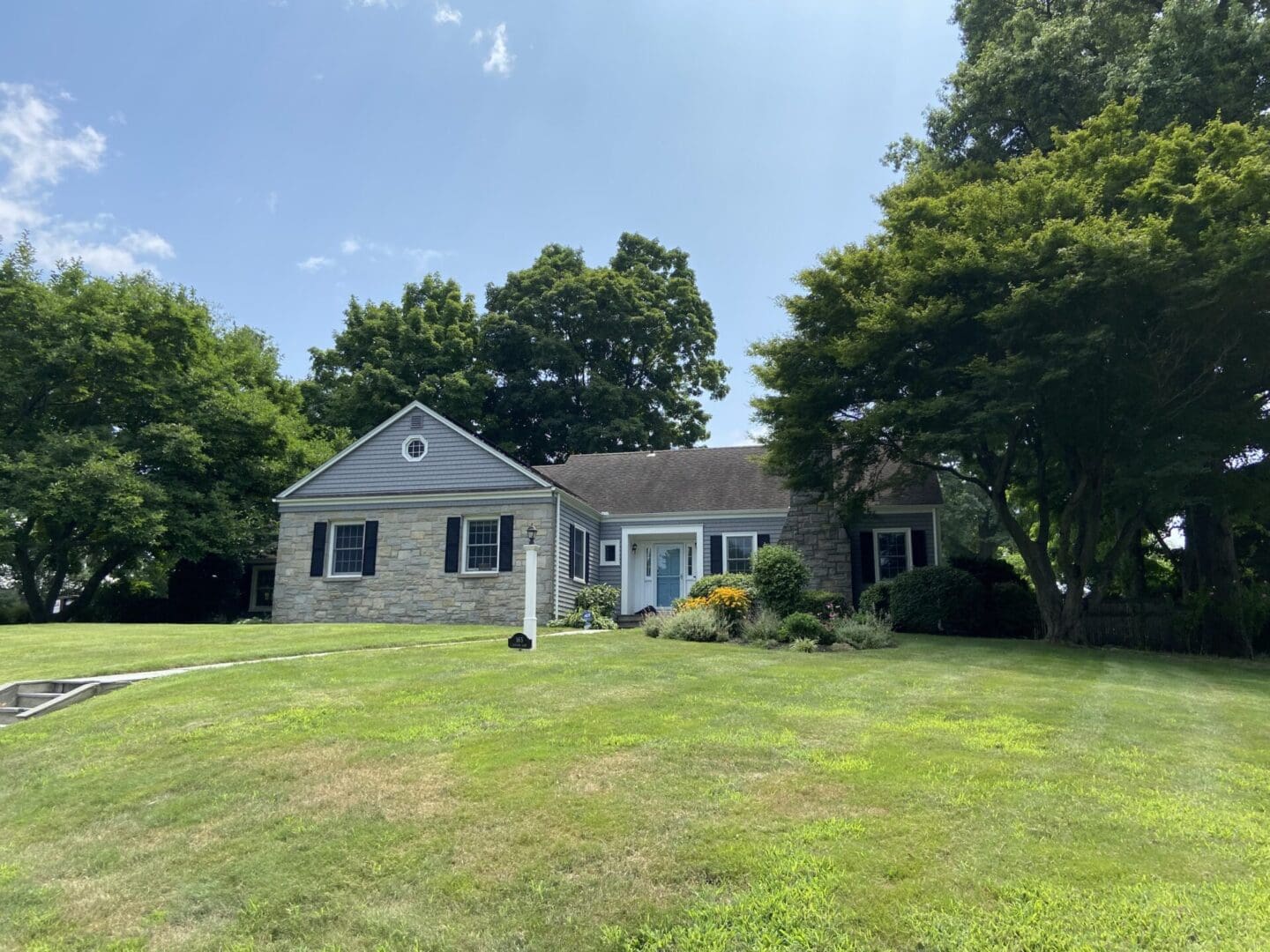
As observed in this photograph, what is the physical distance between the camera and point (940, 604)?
692 inches

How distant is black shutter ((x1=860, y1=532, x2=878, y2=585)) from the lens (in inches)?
834

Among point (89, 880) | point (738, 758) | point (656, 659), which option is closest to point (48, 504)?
point (656, 659)

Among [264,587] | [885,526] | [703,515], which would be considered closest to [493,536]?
[703,515]

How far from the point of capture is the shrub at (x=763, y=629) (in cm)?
1400

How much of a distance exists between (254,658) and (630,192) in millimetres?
14624

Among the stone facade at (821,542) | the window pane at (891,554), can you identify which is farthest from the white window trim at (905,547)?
the stone facade at (821,542)

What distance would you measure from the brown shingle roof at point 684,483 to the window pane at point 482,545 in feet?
11.2

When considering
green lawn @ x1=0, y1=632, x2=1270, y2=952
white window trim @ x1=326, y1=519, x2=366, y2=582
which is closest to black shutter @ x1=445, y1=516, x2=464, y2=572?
white window trim @ x1=326, y1=519, x2=366, y2=582

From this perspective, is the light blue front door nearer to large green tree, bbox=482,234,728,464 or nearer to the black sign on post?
the black sign on post

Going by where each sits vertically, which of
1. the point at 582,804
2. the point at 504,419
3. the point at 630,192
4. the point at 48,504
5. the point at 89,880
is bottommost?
the point at 89,880

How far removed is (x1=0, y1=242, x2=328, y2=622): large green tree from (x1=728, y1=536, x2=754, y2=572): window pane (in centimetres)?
1469

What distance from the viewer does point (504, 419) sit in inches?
1462

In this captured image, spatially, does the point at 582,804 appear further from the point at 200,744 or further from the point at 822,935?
the point at 200,744

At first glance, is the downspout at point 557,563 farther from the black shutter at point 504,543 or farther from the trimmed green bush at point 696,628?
the trimmed green bush at point 696,628
